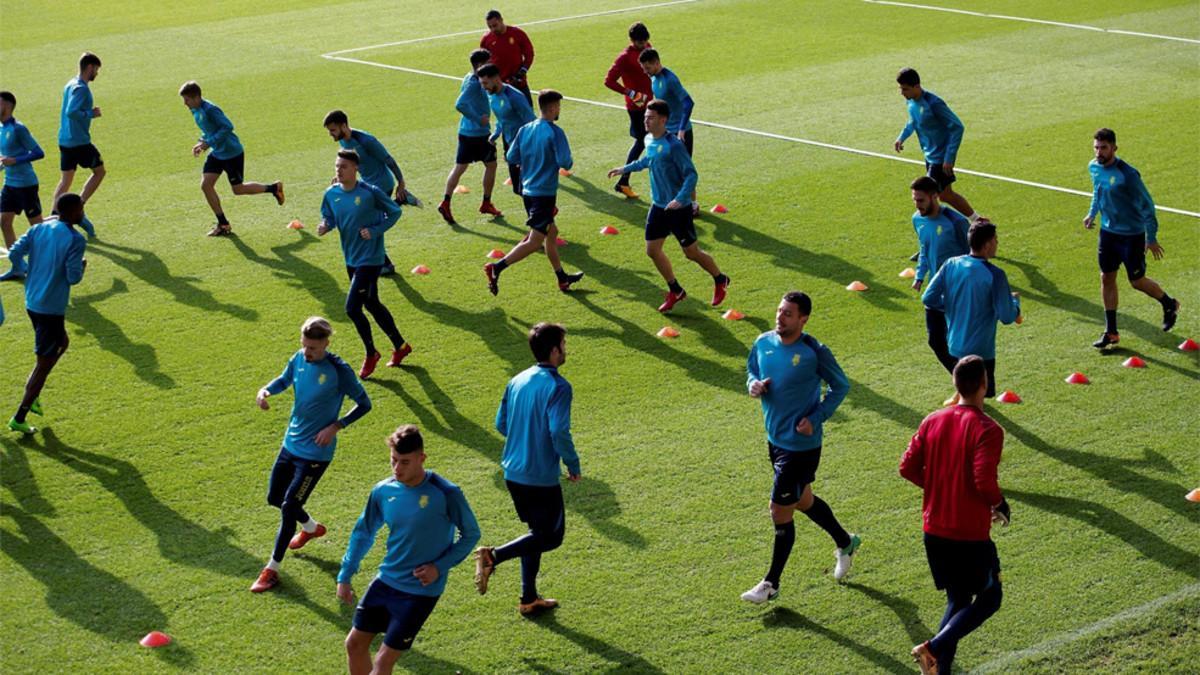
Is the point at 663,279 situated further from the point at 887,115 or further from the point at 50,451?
the point at 887,115

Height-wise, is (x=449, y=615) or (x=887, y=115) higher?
(x=887, y=115)

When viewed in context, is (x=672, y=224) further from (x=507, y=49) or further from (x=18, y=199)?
(x=18, y=199)

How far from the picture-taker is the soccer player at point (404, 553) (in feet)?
25.5

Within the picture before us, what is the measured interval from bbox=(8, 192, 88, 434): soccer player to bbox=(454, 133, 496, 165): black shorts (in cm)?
662

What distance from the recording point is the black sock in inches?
365

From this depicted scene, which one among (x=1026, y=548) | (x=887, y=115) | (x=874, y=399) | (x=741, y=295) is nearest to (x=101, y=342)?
(x=741, y=295)

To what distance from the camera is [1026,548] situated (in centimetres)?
996

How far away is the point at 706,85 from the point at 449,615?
→ 57.0 feet

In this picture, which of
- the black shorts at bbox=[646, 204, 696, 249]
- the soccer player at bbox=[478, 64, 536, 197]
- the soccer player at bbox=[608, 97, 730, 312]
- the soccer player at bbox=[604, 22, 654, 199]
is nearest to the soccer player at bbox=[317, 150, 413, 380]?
the soccer player at bbox=[608, 97, 730, 312]

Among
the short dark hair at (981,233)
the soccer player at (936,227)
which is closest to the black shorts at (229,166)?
the soccer player at (936,227)

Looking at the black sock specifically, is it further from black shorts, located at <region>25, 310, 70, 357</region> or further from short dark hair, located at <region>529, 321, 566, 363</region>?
black shorts, located at <region>25, 310, 70, 357</region>

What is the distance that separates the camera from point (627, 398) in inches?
503

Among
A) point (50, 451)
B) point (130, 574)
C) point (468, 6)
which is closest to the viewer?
point (130, 574)

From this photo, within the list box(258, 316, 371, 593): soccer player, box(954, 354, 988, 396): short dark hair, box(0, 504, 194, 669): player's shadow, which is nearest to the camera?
box(954, 354, 988, 396): short dark hair
